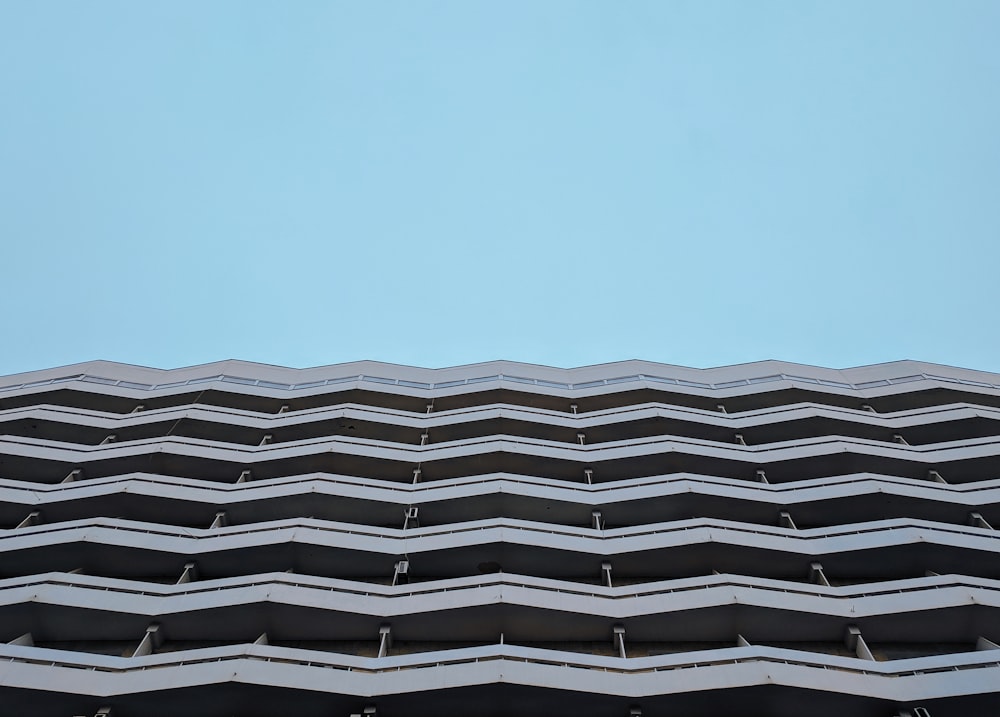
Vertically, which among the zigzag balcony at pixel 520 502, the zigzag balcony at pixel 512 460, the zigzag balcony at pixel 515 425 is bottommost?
the zigzag balcony at pixel 520 502

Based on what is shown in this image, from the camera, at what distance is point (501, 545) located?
23.3 meters

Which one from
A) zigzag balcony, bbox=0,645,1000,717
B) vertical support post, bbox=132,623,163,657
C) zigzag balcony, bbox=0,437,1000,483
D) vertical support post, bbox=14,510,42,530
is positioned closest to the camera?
zigzag balcony, bbox=0,645,1000,717

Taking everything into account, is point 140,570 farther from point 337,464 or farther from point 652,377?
point 652,377

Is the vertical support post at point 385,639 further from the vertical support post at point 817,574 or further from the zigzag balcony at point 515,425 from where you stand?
the vertical support post at point 817,574

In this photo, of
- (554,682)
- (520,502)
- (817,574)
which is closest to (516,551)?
(520,502)

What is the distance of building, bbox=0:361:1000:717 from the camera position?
1789cm

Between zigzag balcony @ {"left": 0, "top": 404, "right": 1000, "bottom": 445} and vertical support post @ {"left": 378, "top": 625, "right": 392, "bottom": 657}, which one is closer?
vertical support post @ {"left": 378, "top": 625, "right": 392, "bottom": 657}

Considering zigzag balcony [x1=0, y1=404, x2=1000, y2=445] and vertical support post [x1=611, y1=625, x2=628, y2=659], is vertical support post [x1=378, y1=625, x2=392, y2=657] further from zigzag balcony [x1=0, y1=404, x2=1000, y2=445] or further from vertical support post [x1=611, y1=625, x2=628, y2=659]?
zigzag balcony [x1=0, y1=404, x2=1000, y2=445]

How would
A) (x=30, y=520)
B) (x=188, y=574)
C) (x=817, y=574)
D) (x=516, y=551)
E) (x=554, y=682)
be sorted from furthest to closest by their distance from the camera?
(x=30, y=520), (x=516, y=551), (x=188, y=574), (x=817, y=574), (x=554, y=682)

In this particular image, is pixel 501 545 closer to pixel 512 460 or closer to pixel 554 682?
pixel 512 460

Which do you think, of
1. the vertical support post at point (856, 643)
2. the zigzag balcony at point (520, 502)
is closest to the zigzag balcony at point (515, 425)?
the zigzag balcony at point (520, 502)

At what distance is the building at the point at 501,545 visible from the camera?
58.7 feet

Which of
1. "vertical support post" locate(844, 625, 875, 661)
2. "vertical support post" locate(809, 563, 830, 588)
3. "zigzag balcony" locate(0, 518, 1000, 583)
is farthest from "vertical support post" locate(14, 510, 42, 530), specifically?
"vertical support post" locate(844, 625, 875, 661)

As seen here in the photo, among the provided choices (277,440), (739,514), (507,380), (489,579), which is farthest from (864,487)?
(277,440)
